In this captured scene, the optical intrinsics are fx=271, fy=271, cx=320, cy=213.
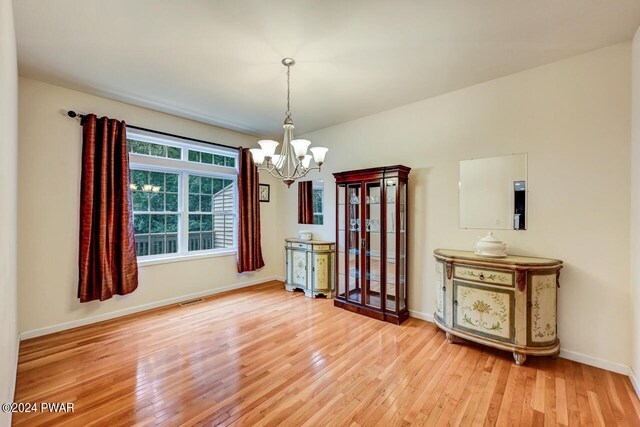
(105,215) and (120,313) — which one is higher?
(105,215)

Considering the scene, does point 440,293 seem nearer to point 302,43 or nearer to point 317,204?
point 317,204

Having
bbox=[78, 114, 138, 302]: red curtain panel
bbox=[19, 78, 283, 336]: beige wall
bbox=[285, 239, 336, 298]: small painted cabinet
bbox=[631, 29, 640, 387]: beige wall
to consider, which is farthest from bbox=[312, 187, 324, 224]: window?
bbox=[631, 29, 640, 387]: beige wall

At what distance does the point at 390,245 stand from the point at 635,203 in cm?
211

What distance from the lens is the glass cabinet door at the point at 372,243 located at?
3.51 metres

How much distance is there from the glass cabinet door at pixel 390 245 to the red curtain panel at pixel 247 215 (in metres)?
2.42

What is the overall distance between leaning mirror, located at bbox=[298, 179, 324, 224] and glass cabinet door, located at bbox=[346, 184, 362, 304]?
895 mm

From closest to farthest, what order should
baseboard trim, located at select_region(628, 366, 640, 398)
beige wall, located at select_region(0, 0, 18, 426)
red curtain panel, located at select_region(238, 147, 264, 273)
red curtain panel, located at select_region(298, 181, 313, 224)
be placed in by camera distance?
beige wall, located at select_region(0, 0, 18, 426) → baseboard trim, located at select_region(628, 366, 640, 398) → red curtain panel, located at select_region(238, 147, 264, 273) → red curtain panel, located at select_region(298, 181, 313, 224)

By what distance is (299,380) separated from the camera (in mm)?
2174

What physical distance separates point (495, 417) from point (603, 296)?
61.3 inches

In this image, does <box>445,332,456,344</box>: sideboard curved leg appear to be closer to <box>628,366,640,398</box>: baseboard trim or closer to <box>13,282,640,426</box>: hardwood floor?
<box>13,282,640,426</box>: hardwood floor

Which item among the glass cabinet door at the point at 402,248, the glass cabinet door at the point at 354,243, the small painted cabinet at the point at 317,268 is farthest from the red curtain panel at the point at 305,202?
the glass cabinet door at the point at 402,248

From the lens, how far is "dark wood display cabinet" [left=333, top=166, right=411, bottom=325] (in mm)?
3357

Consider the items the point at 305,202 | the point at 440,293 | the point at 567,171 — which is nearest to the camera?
the point at 567,171

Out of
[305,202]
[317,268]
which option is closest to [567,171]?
[317,268]
